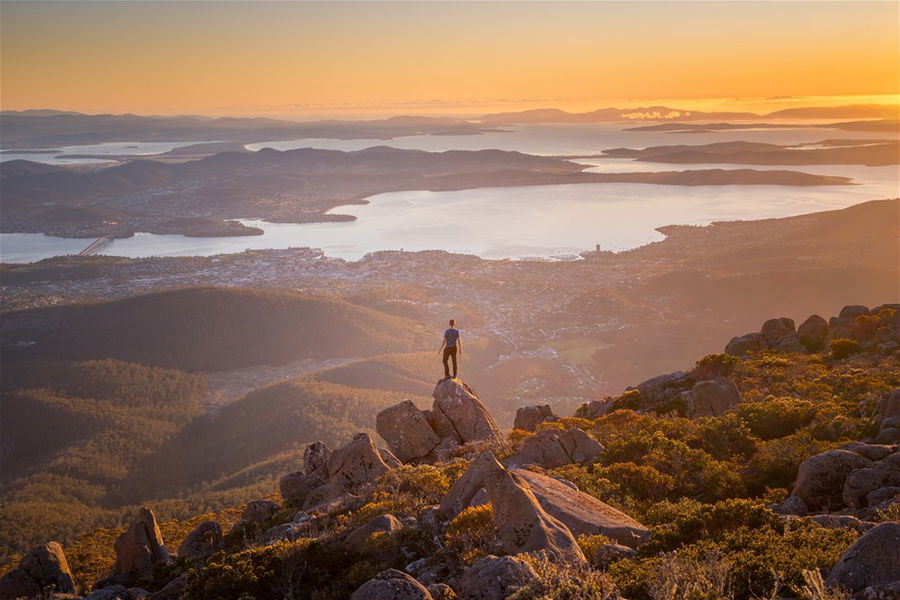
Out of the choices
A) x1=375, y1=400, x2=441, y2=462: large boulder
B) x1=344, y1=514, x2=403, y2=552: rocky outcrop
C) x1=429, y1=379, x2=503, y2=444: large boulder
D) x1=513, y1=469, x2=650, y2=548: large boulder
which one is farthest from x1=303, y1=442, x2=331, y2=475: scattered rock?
x1=513, y1=469, x2=650, y2=548: large boulder

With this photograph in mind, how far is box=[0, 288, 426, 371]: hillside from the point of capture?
109625 mm

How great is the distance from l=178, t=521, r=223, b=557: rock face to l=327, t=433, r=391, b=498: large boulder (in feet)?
13.4

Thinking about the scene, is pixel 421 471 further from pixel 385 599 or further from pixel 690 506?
pixel 385 599

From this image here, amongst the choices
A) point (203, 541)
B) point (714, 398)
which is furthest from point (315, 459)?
point (714, 398)

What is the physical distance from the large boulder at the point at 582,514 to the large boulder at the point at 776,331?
29.0 metres

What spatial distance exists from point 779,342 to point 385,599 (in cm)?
3622

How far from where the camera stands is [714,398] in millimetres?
28781

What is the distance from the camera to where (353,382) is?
299 feet

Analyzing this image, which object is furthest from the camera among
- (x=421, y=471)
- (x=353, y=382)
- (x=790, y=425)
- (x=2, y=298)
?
(x=2, y=298)

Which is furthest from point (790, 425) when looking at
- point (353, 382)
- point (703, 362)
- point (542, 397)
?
point (353, 382)

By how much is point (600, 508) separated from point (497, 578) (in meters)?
6.02

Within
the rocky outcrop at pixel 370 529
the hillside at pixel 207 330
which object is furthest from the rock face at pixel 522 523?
the hillside at pixel 207 330

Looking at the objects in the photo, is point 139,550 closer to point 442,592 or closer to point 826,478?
point 442,592

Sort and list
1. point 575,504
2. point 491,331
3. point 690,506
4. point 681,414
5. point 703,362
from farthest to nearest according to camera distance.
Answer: point 491,331
point 703,362
point 681,414
point 690,506
point 575,504
